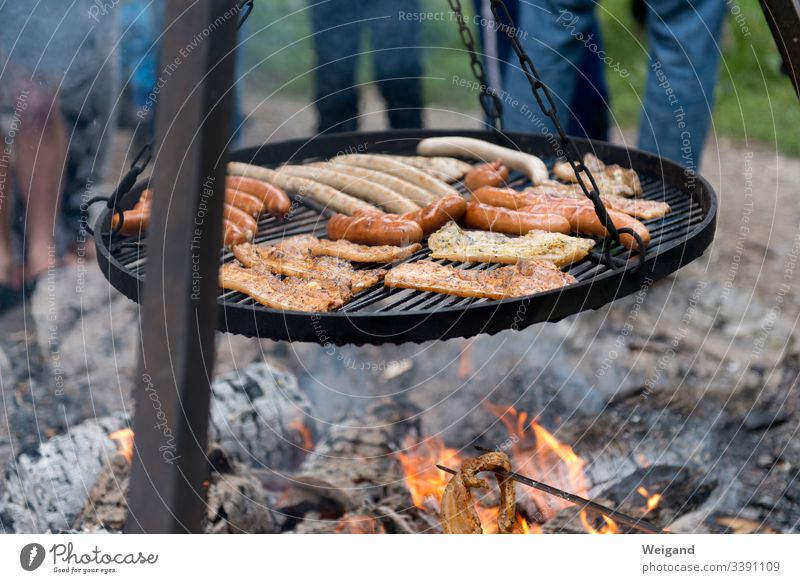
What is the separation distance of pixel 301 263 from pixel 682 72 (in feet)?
7.00

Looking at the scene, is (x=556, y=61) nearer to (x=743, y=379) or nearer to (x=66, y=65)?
(x=743, y=379)

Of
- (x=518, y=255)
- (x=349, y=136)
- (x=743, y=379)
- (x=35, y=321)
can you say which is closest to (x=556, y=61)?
(x=349, y=136)

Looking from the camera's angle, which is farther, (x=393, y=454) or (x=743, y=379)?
(x=743, y=379)

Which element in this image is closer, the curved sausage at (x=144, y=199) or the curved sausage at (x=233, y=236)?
the curved sausage at (x=233, y=236)

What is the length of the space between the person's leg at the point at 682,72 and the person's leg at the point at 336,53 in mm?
Result: 1788

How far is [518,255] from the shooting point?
2070mm

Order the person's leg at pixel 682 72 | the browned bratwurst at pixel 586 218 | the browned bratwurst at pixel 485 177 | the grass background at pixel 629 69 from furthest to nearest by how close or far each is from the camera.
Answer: the grass background at pixel 629 69 → the person's leg at pixel 682 72 → the browned bratwurst at pixel 485 177 → the browned bratwurst at pixel 586 218

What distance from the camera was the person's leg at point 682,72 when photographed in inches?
132

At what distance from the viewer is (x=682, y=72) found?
136 inches

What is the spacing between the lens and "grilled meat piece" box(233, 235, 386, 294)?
1.97 metres

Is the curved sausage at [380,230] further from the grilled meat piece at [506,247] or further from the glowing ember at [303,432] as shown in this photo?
the glowing ember at [303,432]

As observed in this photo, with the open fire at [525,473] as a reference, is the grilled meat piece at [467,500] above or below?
above

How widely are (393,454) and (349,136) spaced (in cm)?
107

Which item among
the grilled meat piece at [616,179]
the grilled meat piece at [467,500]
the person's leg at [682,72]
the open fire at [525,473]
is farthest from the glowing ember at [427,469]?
the person's leg at [682,72]
